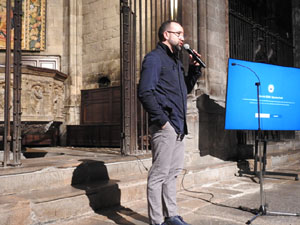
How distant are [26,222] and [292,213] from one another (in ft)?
7.57

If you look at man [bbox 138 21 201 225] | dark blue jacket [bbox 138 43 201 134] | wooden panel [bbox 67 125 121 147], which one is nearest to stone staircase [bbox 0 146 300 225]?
man [bbox 138 21 201 225]

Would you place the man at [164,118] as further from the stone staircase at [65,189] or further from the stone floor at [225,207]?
the stone staircase at [65,189]

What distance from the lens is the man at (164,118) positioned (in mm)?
2375

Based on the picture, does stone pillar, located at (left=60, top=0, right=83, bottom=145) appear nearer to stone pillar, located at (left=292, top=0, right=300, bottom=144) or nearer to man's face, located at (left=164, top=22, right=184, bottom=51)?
stone pillar, located at (left=292, top=0, right=300, bottom=144)

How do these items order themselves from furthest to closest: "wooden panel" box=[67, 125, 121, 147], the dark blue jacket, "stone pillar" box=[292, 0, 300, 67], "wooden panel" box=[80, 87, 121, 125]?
"stone pillar" box=[292, 0, 300, 67] < "wooden panel" box=[80, 87, 121, 125] < "wooden panel" box=[67, 125, 121, 147] < the dark blue jacket

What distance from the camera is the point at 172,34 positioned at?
259 cm

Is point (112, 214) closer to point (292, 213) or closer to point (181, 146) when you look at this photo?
point (181, 146)

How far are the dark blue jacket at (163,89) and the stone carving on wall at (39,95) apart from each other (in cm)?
491

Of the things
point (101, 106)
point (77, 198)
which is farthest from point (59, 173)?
point (101, 106)

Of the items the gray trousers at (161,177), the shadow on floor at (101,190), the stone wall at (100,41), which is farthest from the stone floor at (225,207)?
the stone wall at (100,41)

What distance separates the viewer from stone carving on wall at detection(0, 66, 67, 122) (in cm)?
693

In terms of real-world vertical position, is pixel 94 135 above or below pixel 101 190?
above

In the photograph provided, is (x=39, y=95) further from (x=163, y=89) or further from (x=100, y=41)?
(x=163, y=89)

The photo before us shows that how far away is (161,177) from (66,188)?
1.22 metres
